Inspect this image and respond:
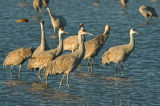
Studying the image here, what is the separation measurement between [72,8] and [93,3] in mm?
2410

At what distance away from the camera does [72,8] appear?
31016 millimetres

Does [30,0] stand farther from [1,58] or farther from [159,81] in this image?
[159,81]

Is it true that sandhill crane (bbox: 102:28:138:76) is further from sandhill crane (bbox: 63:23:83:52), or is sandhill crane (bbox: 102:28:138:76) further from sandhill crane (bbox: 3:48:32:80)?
sandhill crane (bbox: 3:48:32:80)

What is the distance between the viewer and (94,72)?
51.9ft

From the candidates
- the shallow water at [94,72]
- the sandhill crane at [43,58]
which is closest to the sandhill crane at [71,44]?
the shallow water at [94,72]

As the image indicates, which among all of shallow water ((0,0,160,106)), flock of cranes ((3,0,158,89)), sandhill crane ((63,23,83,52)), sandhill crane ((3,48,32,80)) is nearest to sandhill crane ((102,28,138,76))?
flock of cranes ((3,0,158,89))

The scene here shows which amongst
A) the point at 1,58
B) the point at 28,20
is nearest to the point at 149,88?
the point at 1,58

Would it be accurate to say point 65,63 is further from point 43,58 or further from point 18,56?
point 18,56

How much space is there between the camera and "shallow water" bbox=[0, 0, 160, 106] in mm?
12430

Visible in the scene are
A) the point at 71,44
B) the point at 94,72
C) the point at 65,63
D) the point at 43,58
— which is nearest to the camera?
the point at 65,63

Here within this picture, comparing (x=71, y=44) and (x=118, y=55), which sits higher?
(x=71, y=44)

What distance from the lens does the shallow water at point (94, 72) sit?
1243 centimetres

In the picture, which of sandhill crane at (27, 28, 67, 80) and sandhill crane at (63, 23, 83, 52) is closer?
sandhill crane at (27, 28, 67, 80)

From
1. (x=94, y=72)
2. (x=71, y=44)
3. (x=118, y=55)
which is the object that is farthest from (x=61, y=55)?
(x=71, y=44)
